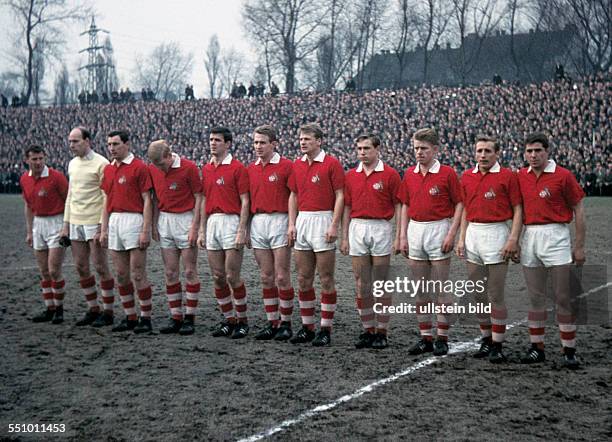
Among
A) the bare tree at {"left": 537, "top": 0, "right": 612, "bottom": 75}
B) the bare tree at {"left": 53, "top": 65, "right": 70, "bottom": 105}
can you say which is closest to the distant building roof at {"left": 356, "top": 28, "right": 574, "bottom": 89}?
the bare tree at {"left": 537, "top": 0, "right": 612, "bottom": 75}

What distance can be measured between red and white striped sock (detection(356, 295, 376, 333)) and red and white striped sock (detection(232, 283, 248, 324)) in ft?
4.69

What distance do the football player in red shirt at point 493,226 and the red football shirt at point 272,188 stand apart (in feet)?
6.70

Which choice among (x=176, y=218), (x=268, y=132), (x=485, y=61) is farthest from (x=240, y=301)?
(x=485, y=61)

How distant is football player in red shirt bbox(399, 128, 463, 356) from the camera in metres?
7.05

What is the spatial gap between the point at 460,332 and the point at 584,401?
2641 millimetres

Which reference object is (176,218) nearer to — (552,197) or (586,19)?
(552,197)

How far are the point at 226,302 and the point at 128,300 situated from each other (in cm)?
125

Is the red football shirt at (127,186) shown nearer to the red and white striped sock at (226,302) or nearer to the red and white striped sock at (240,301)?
the red and white striped sock at (226,302)

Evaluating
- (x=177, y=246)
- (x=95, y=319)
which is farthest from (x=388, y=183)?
(x=95, y=319)

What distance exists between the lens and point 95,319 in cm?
887

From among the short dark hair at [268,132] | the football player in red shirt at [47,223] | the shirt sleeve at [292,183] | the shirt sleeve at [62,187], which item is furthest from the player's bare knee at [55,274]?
the shirt sleeve at [292,183]

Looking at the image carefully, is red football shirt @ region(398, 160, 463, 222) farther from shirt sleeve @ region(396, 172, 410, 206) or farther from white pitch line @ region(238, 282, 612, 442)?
white pitch line @ region(238, 282, 612, 442)

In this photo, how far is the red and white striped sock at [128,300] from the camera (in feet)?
27.7

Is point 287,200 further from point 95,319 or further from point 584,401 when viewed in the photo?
point 584,401
